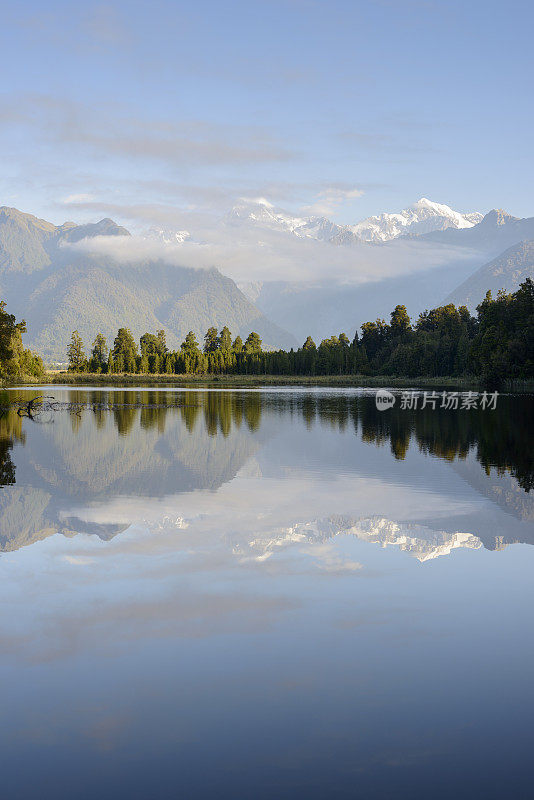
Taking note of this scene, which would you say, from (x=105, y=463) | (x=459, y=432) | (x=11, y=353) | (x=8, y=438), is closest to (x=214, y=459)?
(x=105, y=463)

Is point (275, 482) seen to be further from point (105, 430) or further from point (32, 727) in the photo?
point (105, 430)

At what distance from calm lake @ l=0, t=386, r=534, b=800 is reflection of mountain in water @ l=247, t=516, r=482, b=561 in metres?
0.09

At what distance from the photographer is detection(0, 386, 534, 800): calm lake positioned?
7.10 metres

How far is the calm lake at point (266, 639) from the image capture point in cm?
710

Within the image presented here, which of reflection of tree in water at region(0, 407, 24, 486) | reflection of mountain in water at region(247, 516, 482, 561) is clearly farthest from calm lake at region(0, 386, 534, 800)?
reflection of tree in water at region(0, 407, 24, 486)

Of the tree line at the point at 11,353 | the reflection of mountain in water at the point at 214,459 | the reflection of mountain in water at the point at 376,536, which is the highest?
the tree line at the point at 11,353

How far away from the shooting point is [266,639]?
1039 centimetres

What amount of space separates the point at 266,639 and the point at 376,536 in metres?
7.20

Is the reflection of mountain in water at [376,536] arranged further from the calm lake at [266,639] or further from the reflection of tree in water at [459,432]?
the reflection of tree in water at [459,432]

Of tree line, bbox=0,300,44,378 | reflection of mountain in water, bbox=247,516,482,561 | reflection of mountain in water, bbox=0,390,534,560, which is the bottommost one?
reflection of mountain in water, bbox=247,516,482,561

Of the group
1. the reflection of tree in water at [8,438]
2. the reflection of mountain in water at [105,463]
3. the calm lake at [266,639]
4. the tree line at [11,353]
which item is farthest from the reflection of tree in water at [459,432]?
the tree line at [11,353]

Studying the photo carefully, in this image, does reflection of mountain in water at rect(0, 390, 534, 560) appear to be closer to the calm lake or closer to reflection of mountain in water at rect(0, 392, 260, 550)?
reflection of mountain in water at rect(0, 392, 260, 550)

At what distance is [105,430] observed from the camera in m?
45.8

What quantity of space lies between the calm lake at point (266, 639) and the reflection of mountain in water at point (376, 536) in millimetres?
92
